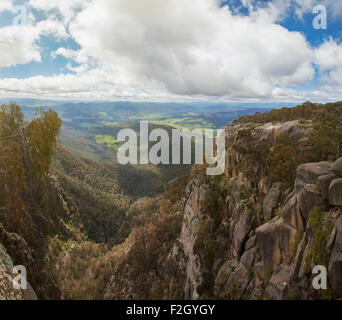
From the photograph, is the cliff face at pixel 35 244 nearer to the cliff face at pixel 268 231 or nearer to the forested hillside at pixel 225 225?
the forested hillside at pixel 225 225

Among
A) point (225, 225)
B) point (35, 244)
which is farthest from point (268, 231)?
point (35, 244)

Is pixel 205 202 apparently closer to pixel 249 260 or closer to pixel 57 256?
pixel 249 260

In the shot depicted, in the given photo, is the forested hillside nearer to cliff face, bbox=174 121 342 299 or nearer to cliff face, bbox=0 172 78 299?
cliff face, bbox=174 121 342 299

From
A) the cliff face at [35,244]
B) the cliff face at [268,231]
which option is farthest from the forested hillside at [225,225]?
the cliff face at [35,244]

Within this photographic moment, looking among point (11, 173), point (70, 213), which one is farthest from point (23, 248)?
point (70, 213)

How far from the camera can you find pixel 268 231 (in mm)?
20594

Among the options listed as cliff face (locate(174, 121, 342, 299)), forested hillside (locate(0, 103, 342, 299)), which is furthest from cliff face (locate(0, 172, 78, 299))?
cliff face (locate(174, 121, 342, 299))

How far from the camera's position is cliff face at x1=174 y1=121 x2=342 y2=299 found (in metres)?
14.7

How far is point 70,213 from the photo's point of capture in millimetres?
76312

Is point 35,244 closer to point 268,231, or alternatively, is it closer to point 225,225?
point 225,225

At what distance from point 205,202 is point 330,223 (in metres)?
29.8
